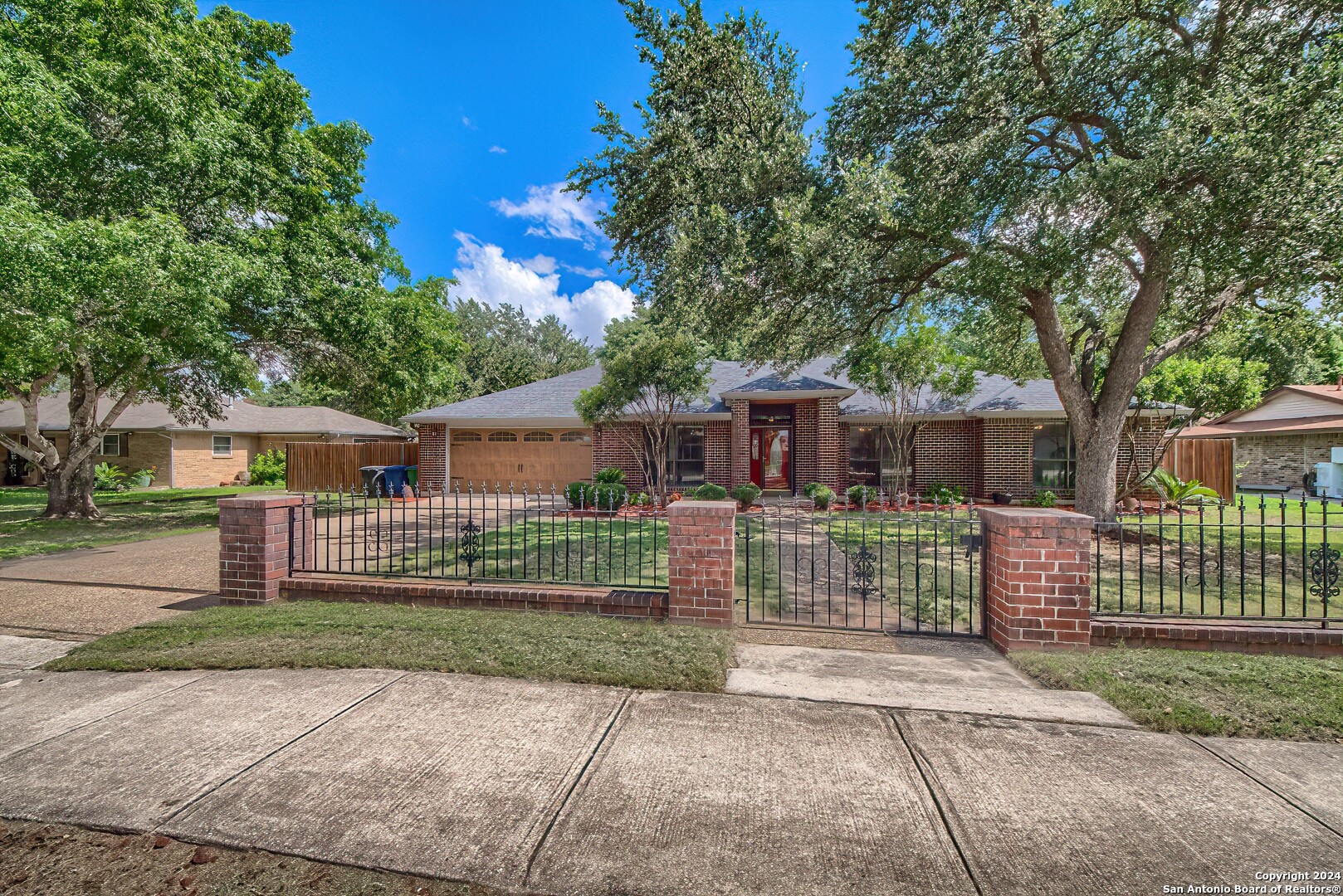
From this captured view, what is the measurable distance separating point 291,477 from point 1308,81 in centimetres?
2519

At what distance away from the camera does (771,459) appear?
691 inches

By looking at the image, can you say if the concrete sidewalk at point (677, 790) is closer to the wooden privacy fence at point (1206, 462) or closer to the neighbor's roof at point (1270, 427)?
the wooden privacy fence at point (1206, 462)

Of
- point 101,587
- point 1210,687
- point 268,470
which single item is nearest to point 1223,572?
point 1210,687

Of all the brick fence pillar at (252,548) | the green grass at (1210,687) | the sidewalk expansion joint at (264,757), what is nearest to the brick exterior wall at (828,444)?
the green grass at (1210,687)

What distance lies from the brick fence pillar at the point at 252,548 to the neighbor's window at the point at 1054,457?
18.0m

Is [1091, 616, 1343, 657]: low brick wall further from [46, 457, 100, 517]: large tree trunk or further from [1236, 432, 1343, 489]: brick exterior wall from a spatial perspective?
[1236, 432, 1343, 489]: brick exterior wall

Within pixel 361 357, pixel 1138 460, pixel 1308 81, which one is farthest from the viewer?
pixel 1138 460

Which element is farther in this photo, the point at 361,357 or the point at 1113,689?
the point at 361,357

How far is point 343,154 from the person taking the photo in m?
15.0

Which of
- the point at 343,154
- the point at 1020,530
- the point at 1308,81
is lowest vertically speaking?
the point at 1020,530

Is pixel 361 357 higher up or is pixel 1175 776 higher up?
pixel 361 357

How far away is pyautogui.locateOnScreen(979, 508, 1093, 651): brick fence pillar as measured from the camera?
436cm

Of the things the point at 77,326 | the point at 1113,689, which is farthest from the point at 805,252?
the point at 77,326

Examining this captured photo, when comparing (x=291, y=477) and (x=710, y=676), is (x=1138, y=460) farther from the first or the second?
(x=291, y=477)
